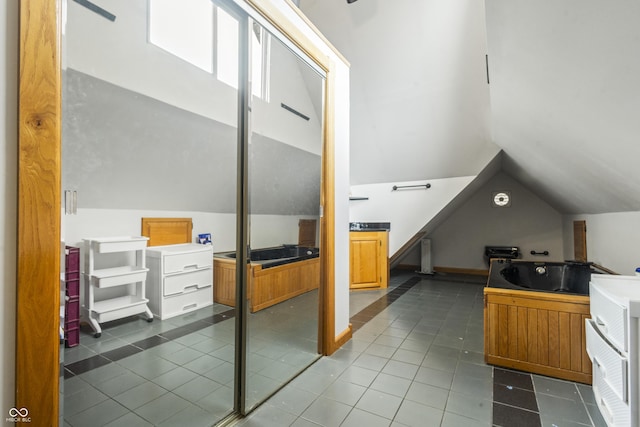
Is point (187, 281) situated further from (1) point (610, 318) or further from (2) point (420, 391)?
(1) point (610, 318)

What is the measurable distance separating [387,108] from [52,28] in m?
3.49

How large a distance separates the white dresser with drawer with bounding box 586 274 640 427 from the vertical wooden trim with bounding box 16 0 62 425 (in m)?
1.96

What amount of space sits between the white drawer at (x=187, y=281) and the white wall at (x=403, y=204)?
9.63ft

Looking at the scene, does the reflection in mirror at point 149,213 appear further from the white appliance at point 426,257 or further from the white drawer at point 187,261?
the white appliance at point 426,257

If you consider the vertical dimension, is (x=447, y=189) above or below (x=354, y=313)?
above

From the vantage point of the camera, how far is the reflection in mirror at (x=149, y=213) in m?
1.56

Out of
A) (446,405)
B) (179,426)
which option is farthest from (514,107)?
(179,426)

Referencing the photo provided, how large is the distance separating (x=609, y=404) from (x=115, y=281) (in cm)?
268

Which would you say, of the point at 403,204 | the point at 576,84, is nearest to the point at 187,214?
the point at 576,84

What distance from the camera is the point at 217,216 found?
2518 mm

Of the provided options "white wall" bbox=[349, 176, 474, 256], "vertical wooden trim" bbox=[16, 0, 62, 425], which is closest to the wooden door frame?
"vertical wooden trim" bbox=[16, 0, 62, 425]

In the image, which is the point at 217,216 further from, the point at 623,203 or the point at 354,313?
the point at 623,203

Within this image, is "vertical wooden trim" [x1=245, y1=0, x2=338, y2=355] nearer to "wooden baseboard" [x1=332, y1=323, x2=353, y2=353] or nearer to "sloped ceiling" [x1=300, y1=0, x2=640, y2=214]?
"wooden baseboard" [x1=332, y1=323, x2=353, y2=353]

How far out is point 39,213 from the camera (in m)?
0.77
